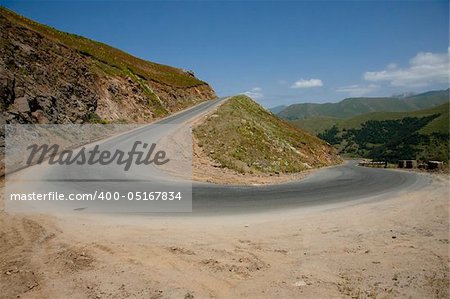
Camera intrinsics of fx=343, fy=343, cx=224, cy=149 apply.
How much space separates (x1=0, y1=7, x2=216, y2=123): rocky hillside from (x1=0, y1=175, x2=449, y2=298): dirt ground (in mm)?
17286

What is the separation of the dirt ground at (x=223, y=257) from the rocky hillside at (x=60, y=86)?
17286 millimetres

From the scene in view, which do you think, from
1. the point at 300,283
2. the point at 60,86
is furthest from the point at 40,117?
the point at 300,283

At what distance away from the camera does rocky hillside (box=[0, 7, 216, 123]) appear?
25.5 metres

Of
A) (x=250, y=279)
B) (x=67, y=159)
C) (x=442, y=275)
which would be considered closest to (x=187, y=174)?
(x=67, y=159)

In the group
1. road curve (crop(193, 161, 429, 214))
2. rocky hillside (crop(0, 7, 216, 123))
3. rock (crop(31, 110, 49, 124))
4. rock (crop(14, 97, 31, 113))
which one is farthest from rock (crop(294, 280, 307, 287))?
rock (crop(31, 110, 49, 124))

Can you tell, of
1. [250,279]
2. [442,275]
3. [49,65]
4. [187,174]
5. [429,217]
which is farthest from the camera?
[49,65]

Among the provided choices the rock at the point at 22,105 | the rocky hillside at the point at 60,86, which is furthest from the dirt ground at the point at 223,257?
the rocky hillside at the point at 60,86

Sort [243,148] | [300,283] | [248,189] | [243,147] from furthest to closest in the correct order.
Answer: [243,147] < [243,148] < [248,189] < [300,283]

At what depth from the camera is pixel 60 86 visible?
31828 mm

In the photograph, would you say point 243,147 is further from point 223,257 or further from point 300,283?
point 300,283

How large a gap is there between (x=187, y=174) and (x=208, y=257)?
11.1 metres

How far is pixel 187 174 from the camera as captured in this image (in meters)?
19.2

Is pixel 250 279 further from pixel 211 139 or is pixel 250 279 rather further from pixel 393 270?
pixel 211 139

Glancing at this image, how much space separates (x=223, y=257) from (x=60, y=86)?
29.2 metres
